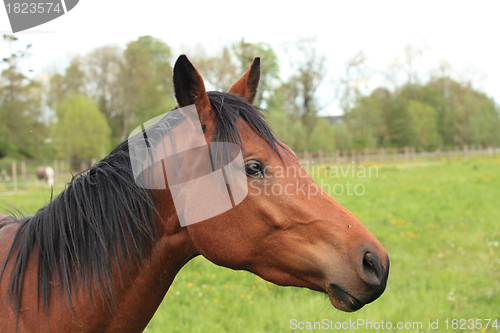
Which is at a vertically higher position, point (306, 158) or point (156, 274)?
point (156, 274)

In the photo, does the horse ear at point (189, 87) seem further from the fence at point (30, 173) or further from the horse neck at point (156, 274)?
the fence at point (30, 173)

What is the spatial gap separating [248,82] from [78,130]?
2896 cm

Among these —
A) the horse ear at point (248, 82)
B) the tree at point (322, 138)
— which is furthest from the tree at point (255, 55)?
the tree at point (322, 138)

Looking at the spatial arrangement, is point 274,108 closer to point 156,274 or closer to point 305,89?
point 305,89

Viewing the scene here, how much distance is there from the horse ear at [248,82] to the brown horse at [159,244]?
412 mm

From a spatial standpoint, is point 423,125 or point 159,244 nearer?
point 159,244

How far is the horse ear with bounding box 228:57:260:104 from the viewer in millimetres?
1967

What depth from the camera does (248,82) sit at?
6.56ft

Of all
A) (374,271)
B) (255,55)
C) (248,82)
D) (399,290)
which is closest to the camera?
(374,271)

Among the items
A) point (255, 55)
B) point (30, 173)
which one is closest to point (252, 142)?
point (255, 55)

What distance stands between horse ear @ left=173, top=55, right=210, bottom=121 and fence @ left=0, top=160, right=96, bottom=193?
66.0ft

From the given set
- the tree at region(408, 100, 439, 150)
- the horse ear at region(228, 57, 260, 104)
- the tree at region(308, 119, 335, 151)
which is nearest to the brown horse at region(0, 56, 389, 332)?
the horse ear at region(228, 57, 260, 104)

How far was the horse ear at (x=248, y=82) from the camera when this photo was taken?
6.45 feet

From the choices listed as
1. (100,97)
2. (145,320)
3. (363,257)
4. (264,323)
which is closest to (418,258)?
(264,323)
